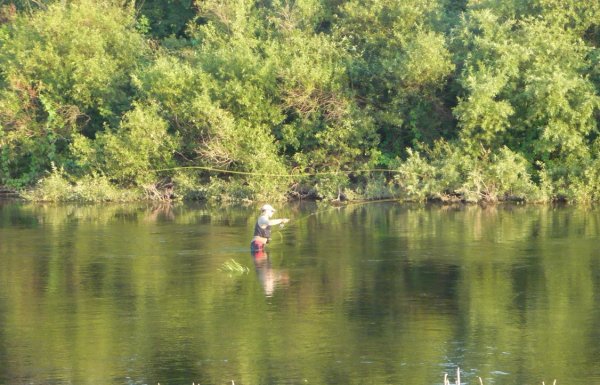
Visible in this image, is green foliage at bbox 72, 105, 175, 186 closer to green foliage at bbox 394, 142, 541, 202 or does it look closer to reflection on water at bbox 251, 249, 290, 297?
green foliage at bbox 394, 142, 541, 202

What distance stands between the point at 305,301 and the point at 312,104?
2194cm

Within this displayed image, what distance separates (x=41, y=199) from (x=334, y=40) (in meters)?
12.8

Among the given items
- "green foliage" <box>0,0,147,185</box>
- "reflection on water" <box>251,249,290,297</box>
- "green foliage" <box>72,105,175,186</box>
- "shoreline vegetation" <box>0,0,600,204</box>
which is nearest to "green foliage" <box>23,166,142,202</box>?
"shoreline vegetation" <box>0,0,600,204</box>

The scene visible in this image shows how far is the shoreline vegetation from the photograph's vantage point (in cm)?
4219

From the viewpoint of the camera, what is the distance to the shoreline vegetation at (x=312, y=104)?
4219 centimetres

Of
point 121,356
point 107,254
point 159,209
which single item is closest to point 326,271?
point 107,254

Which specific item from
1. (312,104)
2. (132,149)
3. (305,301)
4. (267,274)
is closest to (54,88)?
(132,149)

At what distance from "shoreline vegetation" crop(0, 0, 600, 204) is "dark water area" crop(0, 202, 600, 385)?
489 centimetres

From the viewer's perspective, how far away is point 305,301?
23.7 metres

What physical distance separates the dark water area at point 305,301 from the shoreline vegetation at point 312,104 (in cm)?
489

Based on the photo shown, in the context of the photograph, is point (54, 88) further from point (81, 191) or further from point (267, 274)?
point (267, 274)

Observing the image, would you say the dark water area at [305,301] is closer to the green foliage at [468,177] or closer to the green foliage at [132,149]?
the green foliage at [468,177]

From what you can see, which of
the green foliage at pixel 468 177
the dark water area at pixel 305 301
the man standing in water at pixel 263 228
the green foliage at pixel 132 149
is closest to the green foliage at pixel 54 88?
the green foliage at pixel 132 149

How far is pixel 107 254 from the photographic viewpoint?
3062 centimetres
